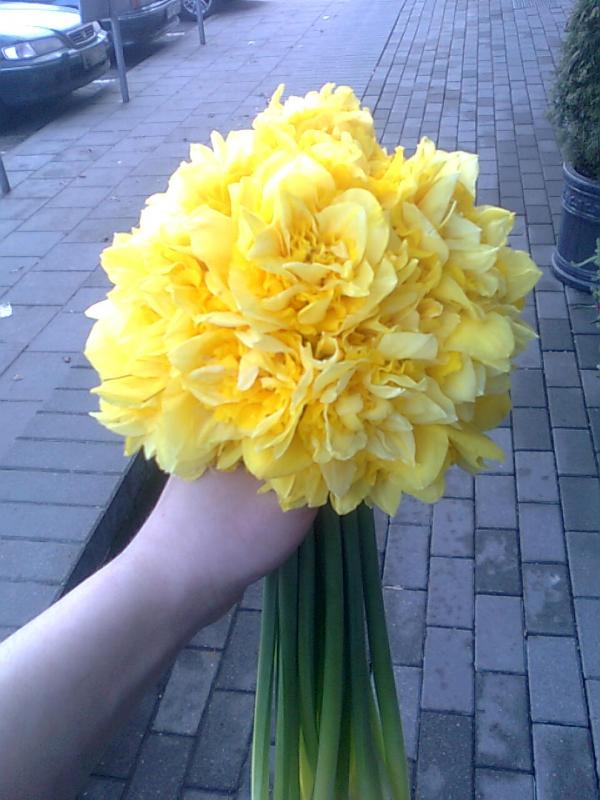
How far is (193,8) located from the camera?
12094 mm

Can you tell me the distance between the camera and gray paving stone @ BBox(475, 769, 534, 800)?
7.39ft

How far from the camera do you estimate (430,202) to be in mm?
999

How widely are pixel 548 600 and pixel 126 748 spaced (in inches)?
57.8

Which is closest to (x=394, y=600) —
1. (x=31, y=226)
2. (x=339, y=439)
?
(x=339, y=439)

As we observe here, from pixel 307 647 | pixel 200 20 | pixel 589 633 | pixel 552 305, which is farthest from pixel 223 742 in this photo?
pixel 200 20

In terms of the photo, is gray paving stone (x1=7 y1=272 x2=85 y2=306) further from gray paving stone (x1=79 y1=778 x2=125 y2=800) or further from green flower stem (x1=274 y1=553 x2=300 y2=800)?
green flower stem (x1=274 y1=553 x2=300 y2=800)

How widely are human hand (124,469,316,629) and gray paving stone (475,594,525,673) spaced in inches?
68.3

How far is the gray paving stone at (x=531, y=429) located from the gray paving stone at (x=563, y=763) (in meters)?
1.35

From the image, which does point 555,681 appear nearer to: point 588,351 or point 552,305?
point 588,351

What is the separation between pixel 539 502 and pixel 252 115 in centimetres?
542

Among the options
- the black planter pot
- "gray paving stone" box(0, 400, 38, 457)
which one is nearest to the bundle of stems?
"gray paving stone" box(0, 400, 38, 457)

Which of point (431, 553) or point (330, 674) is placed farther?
point (431, 553)

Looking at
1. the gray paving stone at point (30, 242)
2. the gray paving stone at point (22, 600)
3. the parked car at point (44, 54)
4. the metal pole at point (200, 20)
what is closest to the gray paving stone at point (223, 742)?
the gray paving stone at point (22, 600)

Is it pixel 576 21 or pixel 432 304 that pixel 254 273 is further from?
pixel 576 21
